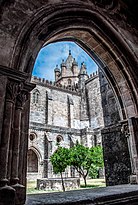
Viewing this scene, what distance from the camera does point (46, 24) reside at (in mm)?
2992

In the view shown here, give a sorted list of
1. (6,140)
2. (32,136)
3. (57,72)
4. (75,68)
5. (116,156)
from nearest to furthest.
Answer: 1. (6,140)
2. (116,156)
3. (32,136)
4. (75,68)
5. (57,72)

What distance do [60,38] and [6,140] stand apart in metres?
2.75

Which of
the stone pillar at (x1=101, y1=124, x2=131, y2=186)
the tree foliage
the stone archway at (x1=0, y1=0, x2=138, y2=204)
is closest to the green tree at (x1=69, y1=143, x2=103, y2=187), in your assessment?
the tree foliage

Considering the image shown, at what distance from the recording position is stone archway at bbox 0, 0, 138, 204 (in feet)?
7.35

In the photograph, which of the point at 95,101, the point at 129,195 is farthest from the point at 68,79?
the point at 129,195

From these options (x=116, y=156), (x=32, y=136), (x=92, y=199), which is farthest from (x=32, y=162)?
(x=92, y=199)

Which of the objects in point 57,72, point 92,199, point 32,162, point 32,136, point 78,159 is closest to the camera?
point 92,199

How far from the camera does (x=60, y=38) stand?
4109mm

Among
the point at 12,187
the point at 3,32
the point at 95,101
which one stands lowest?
the point at 12,187

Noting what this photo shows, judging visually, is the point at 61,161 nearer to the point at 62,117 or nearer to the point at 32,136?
the point at 32,136

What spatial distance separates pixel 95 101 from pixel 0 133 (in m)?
27.2

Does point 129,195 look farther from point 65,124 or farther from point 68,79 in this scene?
point 68,79

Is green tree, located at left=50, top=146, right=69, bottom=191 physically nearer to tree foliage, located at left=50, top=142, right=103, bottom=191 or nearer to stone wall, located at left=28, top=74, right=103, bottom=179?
tree foliage, located at left=50, top=142, right=103, bottom=191

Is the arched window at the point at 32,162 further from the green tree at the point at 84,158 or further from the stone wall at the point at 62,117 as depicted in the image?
the green tree at the point at 84,158
